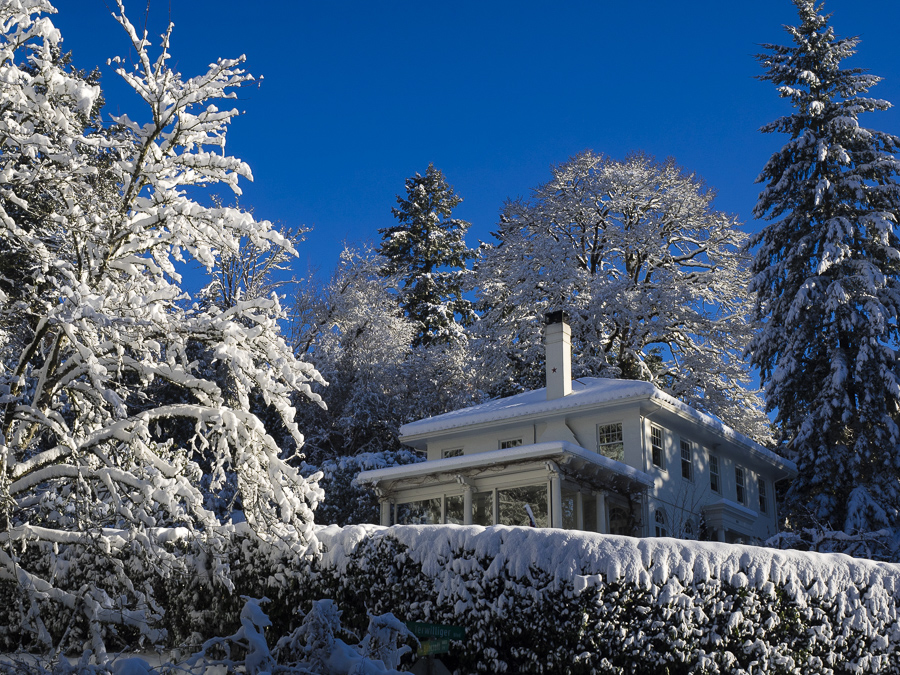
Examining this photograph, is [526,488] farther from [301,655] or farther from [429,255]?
[429,255]

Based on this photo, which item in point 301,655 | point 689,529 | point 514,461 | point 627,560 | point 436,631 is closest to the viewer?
point 301,655

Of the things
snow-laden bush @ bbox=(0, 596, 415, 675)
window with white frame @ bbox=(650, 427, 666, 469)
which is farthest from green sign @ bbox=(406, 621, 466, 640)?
window with white frame @ bbox=(650, 427, 666, 469)

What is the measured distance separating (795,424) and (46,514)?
18.9 meters

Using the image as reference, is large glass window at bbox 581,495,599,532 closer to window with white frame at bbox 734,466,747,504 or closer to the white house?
the white house

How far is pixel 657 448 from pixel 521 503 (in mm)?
3722

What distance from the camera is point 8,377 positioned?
10.2 metres

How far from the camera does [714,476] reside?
21.9 m

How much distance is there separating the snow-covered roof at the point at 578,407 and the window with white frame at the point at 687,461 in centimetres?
79

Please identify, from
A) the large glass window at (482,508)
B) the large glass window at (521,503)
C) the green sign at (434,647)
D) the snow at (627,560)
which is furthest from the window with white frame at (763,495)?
the green sign at (434,647)

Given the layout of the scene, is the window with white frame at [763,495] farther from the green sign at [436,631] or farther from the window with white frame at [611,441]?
the green sign at [436,631]

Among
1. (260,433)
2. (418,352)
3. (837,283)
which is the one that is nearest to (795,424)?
(837,283)

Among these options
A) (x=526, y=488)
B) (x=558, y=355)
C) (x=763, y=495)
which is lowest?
(x=526, y=488)

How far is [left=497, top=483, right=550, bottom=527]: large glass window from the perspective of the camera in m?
17.8

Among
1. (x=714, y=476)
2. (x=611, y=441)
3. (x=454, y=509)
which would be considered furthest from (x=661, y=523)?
(x=454, y=509)
